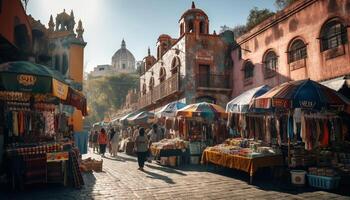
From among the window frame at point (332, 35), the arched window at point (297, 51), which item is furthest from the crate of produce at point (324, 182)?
the arched window at point (297, 51)

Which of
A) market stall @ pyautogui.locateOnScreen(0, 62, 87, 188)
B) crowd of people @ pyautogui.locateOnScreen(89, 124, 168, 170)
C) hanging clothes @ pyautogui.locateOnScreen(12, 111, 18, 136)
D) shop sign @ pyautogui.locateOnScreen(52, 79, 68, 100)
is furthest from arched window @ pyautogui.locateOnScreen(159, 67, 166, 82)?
hanging clothes @ pyautogui.locateOnScreen(12, 111, 18, 136)

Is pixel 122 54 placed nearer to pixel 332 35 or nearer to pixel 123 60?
pixel 123 60

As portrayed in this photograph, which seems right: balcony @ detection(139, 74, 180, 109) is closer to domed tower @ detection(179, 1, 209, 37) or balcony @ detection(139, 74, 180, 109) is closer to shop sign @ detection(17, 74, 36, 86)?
domed tower @ detection(179, 1, 209, 37)

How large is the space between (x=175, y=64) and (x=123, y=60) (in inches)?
2815

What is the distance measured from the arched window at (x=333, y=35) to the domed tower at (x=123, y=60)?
80.0 m

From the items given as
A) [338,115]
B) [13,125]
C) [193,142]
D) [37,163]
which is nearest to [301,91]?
[338,115]

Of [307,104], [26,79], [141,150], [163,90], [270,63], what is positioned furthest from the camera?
[163,90]

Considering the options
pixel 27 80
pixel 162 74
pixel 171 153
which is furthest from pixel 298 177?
pixel 162 74

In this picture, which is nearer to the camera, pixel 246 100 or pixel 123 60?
pixel 246 100

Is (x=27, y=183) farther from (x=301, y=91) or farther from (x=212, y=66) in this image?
(x=212, y=66)

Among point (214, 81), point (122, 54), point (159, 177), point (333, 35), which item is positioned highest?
point (122, 54)

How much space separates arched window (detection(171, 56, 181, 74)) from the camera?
77.7 ft

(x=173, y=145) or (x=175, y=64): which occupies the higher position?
(x=175, y=64)

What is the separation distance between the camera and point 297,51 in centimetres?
1575
